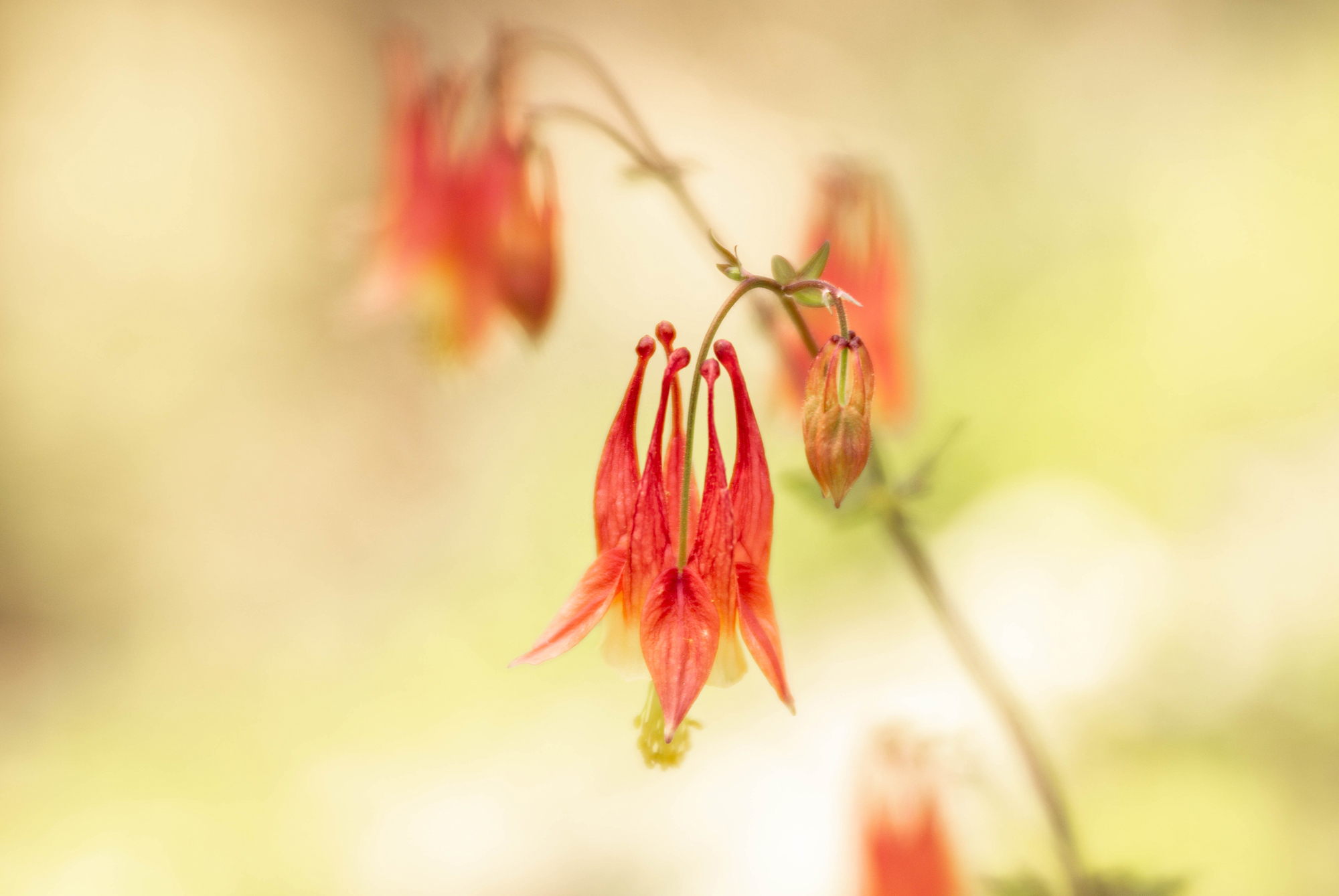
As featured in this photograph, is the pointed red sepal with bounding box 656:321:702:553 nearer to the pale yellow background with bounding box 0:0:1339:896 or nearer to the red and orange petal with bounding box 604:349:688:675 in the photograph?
the red and orange petal with bounding box 604:349:688:675

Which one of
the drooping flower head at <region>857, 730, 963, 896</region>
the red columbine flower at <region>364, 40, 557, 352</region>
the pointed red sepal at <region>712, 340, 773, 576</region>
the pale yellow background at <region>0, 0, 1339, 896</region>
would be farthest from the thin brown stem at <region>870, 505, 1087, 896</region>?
the pale yellow background at <region>0, 0, 1339, 896</region>

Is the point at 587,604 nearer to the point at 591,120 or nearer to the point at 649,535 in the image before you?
the point at 649,535

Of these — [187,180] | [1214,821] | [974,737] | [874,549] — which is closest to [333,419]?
[187,180]

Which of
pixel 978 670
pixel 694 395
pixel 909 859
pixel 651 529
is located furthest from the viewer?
pixel 909 859

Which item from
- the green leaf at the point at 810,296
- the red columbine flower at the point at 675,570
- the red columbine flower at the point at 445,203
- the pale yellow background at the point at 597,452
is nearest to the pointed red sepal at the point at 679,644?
the red columbine flower at the point at 675,570

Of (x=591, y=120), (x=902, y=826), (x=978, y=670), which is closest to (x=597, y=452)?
(x=902, y=826)
